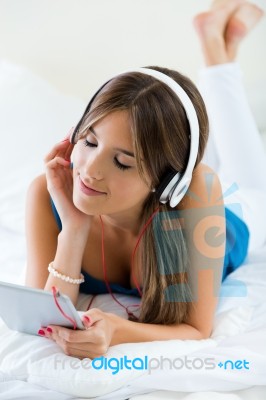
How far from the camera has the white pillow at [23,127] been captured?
180 centimetres

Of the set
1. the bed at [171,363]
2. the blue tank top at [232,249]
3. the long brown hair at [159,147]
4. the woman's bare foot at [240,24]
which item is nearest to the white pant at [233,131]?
A: the woman's bare foot at [240,24]

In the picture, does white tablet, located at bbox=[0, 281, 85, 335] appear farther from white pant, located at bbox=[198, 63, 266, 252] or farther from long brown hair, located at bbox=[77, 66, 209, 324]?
white pant, located at bbox=[198, 63, 266, 252]

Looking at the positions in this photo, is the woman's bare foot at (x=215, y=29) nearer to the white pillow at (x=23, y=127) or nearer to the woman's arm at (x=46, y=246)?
the white pillow at (x=23, y=127)

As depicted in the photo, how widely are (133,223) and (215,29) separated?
991 millimetres

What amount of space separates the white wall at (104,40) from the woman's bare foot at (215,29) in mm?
127

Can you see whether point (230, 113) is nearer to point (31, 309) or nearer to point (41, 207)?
point (41, 207)

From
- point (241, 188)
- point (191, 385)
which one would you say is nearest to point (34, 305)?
point (191, 385)

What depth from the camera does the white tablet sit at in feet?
3.20

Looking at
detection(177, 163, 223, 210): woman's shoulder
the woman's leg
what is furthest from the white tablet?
the woman's leg

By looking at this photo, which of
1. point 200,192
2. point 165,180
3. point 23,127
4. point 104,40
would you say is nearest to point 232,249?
point 200,192

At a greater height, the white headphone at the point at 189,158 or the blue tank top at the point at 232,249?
the white headphone at the point at 189,158

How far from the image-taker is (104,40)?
7.43 feet

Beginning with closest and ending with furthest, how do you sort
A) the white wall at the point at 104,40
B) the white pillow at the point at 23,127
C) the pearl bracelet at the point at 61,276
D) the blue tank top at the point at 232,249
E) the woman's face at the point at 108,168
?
the woman's face at the point at 108,168, the pearl bracelet at the point at 61,276, the blue tank top at the point at 232,249, the white pillow at the point at 23,127, the white wall at the point at 104,40

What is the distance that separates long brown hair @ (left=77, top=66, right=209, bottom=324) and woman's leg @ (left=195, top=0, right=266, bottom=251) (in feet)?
1.66
